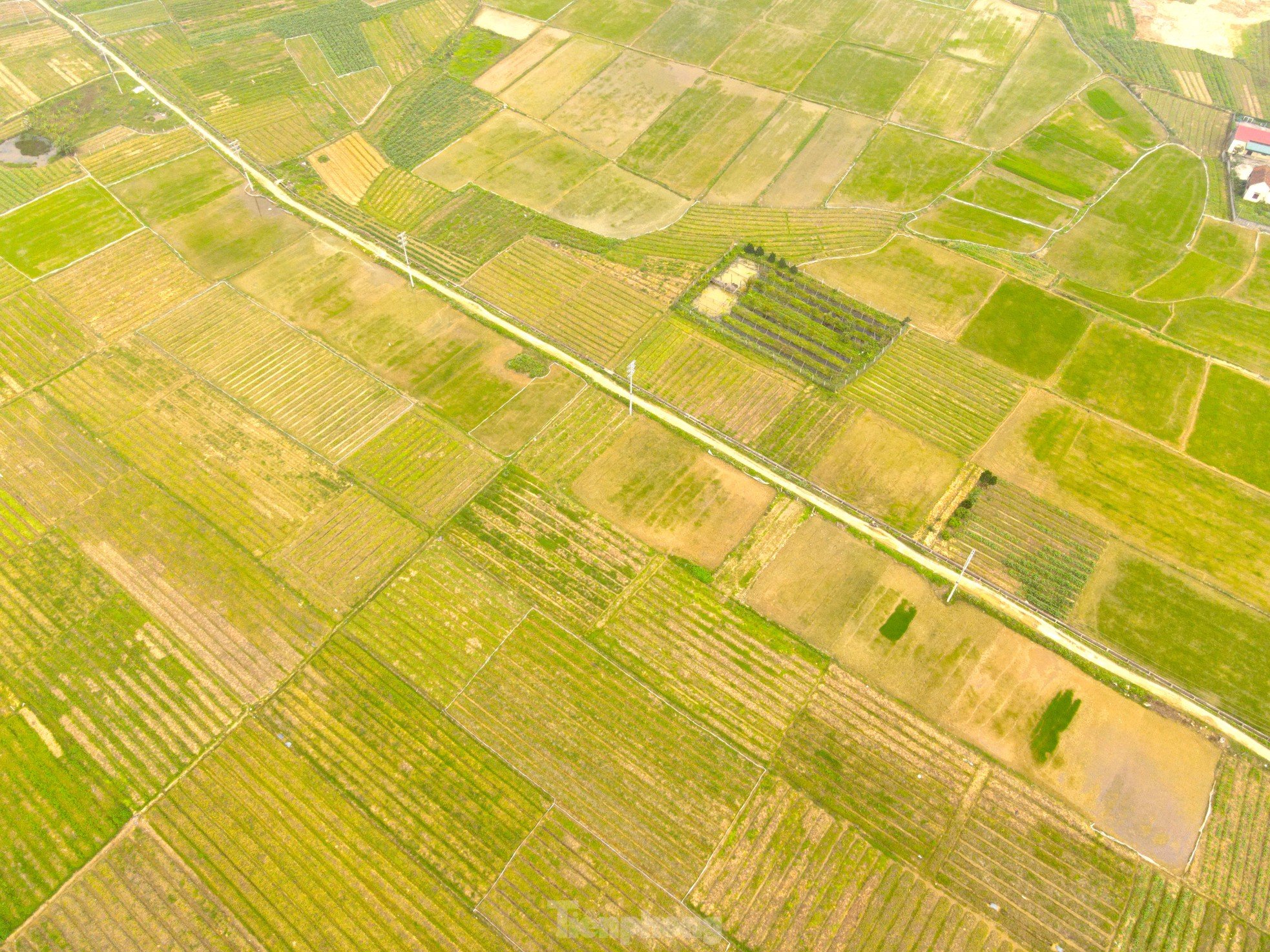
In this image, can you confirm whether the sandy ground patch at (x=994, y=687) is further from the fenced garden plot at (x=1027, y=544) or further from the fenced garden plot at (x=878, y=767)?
the fenced garden plot at (x=1027, y=544)

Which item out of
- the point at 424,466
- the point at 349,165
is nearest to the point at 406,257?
the point at 349,165

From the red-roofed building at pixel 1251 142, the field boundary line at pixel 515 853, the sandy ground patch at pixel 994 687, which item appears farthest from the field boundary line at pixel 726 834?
the red-roofed building at pixel 1251 142

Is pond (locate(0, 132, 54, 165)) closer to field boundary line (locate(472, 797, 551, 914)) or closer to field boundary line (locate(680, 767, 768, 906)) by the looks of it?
field boundary line (locate(472, 797, 551, 914))

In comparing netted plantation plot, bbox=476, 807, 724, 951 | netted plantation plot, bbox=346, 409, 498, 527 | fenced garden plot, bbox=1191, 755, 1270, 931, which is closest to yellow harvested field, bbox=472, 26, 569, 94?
netted plantation plot, bbox=346, 409, 498, 527

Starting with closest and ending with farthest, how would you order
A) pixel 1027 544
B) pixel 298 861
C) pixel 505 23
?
1. pixel 298 861
2. pixel 1027 544
3. pixel 505 23

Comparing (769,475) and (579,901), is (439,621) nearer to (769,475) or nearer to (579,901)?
(579,901)

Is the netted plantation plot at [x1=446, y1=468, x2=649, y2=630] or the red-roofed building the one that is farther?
the red-roofed building

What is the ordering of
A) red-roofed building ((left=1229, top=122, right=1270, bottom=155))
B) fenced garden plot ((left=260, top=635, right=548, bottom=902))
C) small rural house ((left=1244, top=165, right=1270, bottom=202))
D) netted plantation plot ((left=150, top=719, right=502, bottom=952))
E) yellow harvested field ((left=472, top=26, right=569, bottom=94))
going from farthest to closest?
yellow harvested field ((left=472, top=26, right=569, bottom=94))
red-roofed building ((left=1229, top=122, right=1270, bottom=155))
small rural house ((left=1244, top=165, right=1270, bottom=202))
fenced garden plot ((left=260, top=635, right=548, bottom=902))
netted plantation plot ((left=150, top=719, right=502, bottom=952))
